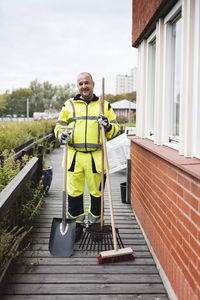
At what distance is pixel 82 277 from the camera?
9.63 feet

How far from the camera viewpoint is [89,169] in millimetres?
3689

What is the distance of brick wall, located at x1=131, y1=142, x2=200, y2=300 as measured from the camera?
6.70 ft

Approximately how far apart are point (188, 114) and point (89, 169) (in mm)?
1594

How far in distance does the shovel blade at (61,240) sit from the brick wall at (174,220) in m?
0.85

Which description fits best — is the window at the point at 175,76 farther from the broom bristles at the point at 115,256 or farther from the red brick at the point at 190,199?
the broom bristles at the point at 115,256

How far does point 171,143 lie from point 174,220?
2.84ft

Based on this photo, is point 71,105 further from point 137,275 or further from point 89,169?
point 137,275

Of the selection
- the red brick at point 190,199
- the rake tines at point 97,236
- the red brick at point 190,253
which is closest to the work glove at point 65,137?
the rake tines at point 97,236

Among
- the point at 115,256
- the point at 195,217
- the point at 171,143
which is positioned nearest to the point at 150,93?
the point at 171,143

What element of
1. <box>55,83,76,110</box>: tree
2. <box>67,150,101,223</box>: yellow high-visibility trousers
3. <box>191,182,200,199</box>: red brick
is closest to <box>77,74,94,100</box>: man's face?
<box>67,150,101,223</box>: yellow high-visibility trousers

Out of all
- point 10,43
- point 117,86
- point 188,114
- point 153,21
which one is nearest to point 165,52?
point 153,21

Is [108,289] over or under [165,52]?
under

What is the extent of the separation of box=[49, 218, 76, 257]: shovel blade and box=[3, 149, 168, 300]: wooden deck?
72mm

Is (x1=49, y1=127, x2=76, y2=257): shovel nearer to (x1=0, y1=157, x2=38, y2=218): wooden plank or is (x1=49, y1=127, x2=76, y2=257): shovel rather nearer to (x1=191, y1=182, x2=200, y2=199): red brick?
(x1=0, y1=157, x2=38, y2=218): wooden plank
